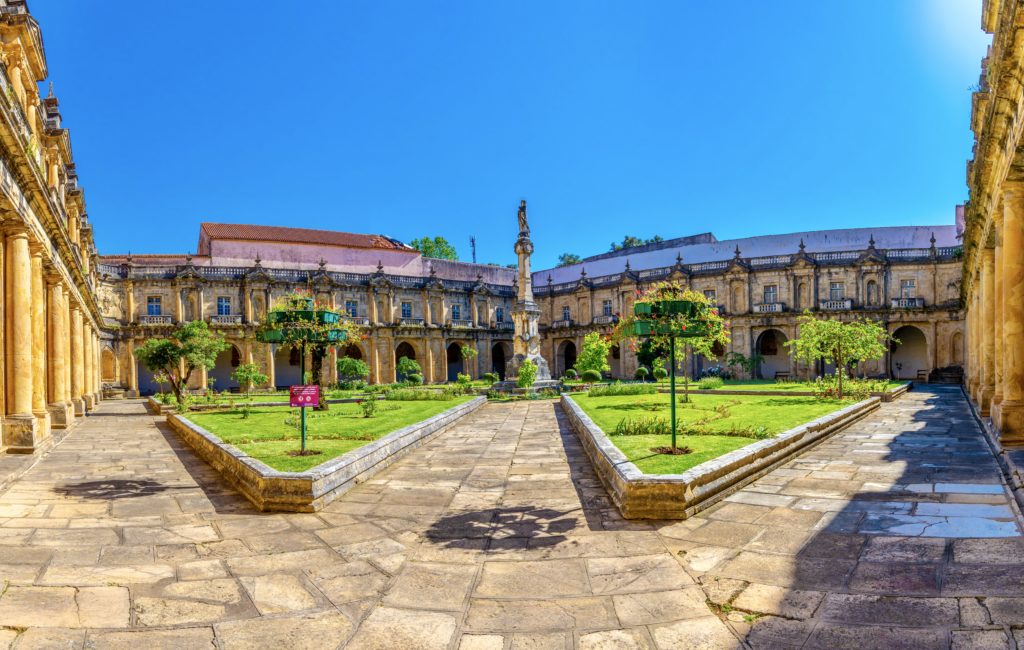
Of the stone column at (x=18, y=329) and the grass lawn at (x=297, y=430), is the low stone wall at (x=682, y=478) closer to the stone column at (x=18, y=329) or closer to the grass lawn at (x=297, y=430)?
the grass lawn at (x=297, y=430)

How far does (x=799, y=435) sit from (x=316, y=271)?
3775 cm

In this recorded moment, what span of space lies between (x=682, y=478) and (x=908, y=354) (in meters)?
41.9

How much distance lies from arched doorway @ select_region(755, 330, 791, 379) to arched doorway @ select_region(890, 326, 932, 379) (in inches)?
249

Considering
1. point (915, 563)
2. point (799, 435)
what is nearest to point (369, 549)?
point (915, 563)

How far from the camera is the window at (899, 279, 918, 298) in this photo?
131 feet

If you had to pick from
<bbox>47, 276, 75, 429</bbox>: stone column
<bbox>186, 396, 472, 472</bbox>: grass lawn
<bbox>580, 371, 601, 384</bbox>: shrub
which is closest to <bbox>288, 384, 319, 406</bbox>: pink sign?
<bbox>186, 396, 472, 472</bbox>: grass lawn

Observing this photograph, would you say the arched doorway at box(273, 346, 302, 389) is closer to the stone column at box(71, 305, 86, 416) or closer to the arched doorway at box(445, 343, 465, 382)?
the arched doorway at box(445, 343, 465, 382)

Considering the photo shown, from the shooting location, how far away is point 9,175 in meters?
11.1

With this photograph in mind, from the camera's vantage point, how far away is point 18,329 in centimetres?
1190

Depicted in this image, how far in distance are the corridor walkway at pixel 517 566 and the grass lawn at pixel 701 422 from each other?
90 cm

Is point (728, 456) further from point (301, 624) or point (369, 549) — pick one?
point (301, 624)

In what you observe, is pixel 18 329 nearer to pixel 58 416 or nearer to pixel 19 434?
pixel 19 434

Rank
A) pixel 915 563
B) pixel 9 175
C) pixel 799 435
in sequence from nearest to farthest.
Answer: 1. pixel 915 563
2. pixel 799 435
3. pixel 9 175

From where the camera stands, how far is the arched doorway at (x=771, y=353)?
145ft
